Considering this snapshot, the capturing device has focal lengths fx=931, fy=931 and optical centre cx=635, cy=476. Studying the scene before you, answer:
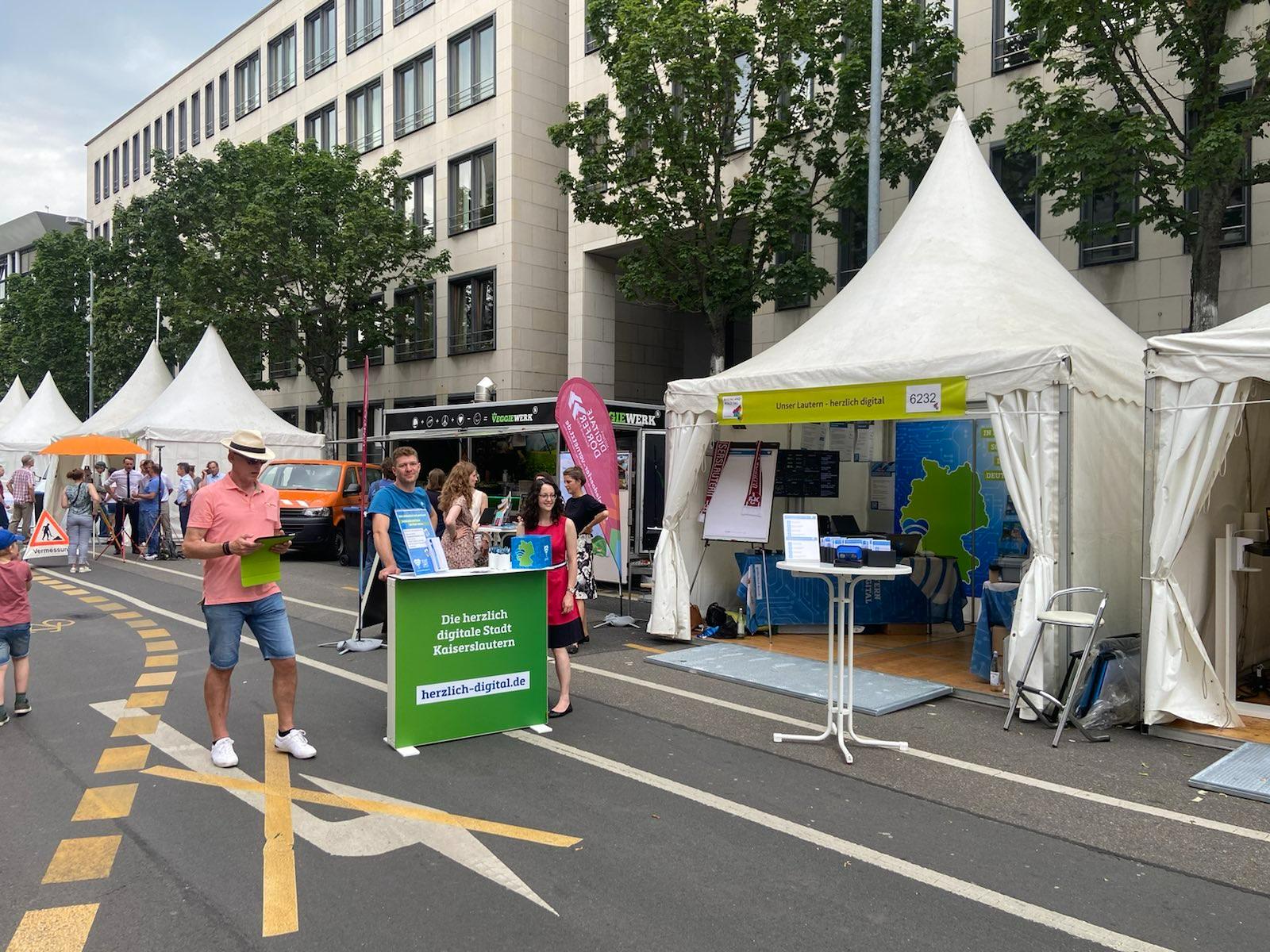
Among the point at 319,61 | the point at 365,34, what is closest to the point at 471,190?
the point at 365,34

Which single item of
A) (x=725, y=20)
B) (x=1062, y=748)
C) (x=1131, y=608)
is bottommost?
(x=1062, y=748)

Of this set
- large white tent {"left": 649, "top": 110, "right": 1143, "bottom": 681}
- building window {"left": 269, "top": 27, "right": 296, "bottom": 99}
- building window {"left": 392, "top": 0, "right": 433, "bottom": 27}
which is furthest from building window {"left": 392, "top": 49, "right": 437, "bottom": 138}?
large white tent {"left": 649, "top": 110, "right": 1143, "bottom": 681}

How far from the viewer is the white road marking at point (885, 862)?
11.9 ft

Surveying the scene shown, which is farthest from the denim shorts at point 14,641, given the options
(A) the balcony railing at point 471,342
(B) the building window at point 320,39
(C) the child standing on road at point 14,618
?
(B) the building window at point 320,39

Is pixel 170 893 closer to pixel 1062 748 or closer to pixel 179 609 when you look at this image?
pixel 1062 748

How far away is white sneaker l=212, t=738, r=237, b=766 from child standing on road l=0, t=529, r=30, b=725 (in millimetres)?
1954

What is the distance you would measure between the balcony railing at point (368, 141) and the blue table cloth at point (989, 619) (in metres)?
26.9

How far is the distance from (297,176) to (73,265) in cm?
2104

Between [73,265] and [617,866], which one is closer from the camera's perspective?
[617,866]

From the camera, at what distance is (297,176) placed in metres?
23.8

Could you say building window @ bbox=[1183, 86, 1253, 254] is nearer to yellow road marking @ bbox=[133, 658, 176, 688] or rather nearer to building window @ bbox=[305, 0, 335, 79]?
yellow road marking @ bbox=[133, 658, 176, 688]

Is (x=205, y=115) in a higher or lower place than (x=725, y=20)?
higher

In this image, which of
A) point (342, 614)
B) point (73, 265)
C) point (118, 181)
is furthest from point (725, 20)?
point (118, 181)

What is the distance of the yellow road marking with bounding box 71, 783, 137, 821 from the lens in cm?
469
